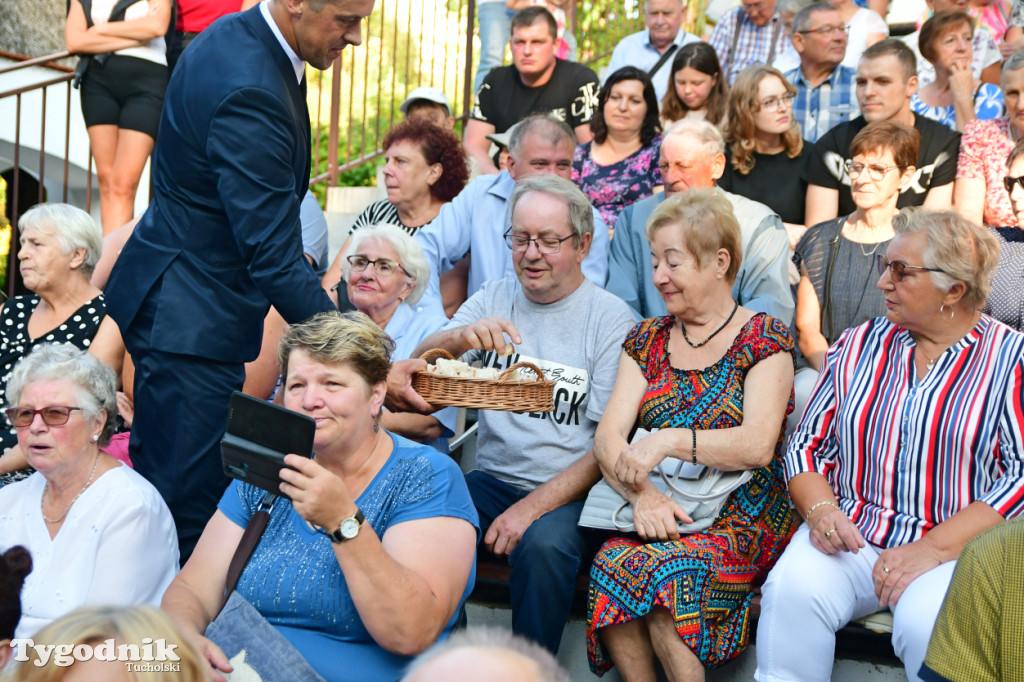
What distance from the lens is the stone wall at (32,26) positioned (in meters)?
7.29

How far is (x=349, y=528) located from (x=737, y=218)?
7.52 ft

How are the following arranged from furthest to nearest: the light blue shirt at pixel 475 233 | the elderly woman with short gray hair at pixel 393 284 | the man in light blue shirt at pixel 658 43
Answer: the man in light blue shirt at pixel 658 43 → the light blue shirt at pixel 475 233 → the elderly woman with short gray hair at pixel 393 284

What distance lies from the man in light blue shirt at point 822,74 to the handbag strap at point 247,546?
406 cm

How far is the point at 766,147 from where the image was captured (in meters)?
4.75

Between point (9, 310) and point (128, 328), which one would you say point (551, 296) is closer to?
point (128, 328)

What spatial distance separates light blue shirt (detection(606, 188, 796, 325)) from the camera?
3.74m

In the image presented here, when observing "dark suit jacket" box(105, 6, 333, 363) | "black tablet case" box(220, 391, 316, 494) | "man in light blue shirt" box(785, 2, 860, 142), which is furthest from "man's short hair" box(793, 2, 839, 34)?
"black tablet case" box(220, 391, 316, 494)

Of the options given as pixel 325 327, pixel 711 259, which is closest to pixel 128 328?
pixel 325 327

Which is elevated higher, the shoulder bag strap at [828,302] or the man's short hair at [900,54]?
the man's short hair at [900,54]

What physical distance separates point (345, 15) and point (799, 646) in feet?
6.44

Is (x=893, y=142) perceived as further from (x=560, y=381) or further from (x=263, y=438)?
(x=263, y=438)

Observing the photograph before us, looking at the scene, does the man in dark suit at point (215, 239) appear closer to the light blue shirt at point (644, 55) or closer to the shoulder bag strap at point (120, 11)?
the shoulder bag strap at point (120, 11)

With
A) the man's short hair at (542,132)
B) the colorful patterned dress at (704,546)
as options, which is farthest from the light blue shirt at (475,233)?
the colorful patterned dress at (704,546)

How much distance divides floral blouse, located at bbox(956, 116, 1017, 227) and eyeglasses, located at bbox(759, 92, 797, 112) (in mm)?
750
